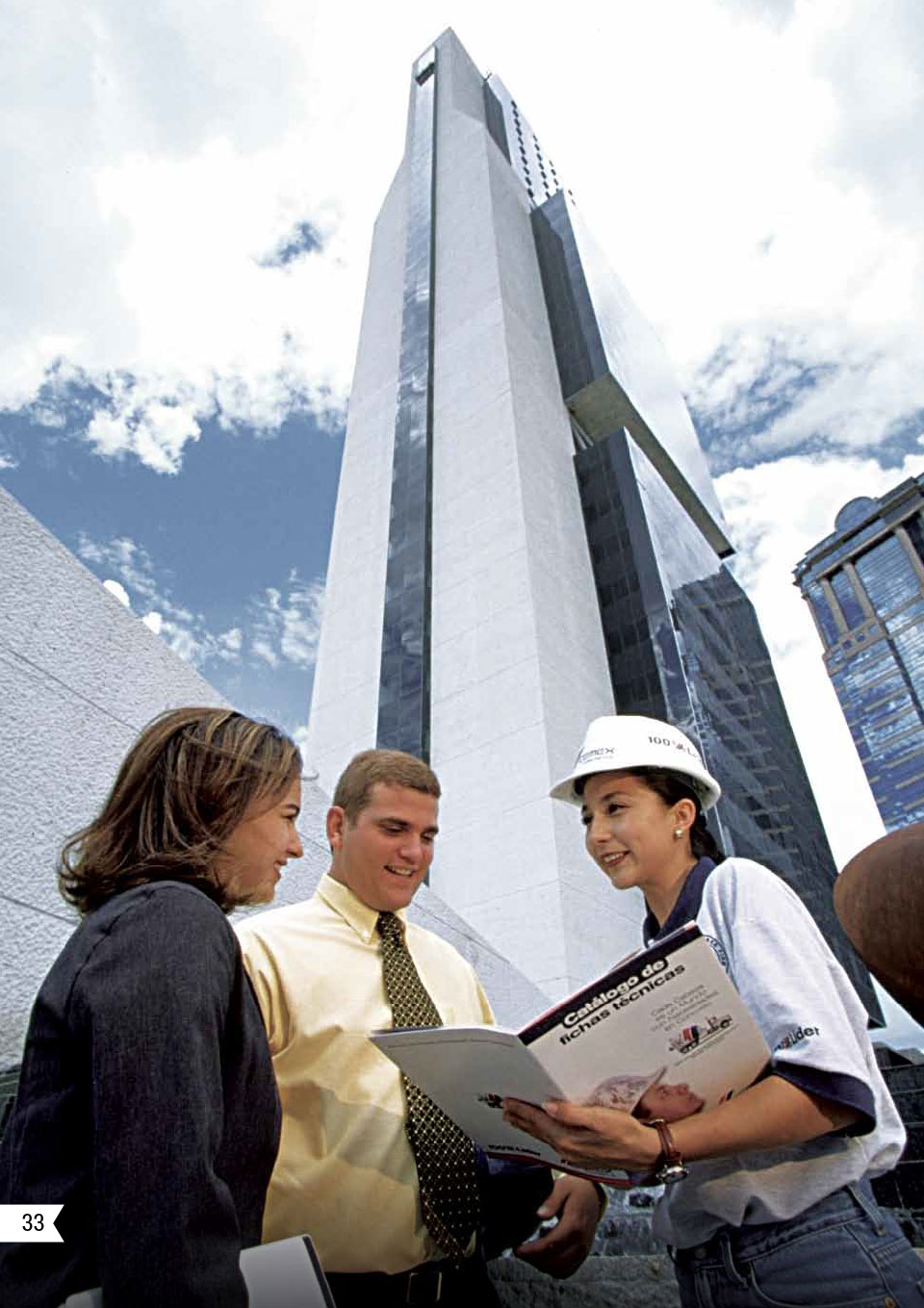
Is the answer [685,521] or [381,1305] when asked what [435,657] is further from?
[381,1305]

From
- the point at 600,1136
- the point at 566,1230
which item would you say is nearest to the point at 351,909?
the point at 566,1230

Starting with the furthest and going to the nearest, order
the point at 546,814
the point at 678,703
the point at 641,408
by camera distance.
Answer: the point at 641,408
the point at 678,703
the point at 546,814

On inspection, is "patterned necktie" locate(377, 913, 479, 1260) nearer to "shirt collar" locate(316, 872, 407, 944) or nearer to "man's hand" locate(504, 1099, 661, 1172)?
"shirt collar" locate(316, 872, 407, 944)

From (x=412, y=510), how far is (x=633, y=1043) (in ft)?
71.1

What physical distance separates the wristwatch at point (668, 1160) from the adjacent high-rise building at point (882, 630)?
10316 centimetres

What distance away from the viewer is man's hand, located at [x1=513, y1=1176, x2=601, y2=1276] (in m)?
1.76

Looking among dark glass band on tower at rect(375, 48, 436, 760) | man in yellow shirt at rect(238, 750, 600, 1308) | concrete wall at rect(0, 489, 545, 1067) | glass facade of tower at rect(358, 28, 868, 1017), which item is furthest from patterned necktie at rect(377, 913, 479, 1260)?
dark glass band on tower at rect(375, 48, 436, 760)

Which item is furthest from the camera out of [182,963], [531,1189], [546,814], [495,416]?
[495,416]

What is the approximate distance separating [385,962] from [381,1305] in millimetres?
692

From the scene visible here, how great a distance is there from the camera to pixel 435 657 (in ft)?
63.7

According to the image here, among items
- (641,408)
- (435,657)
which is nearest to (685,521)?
(641,408)

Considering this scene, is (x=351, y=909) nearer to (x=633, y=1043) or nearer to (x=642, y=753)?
(x=642, y=753)

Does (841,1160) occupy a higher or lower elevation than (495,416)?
lower

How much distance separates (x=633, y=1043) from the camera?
4.17ft
